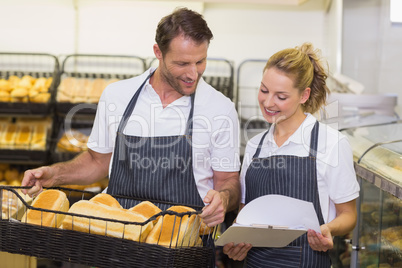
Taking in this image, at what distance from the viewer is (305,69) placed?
1763 mm

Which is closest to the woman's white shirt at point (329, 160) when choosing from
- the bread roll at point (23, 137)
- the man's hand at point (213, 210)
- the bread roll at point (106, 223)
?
the man's hand at point (213, 210)

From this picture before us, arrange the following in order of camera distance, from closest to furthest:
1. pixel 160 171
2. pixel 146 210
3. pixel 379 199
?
pixel 146 210
pixel 160 171
pixel 379 199

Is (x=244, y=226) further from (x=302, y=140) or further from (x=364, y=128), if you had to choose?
(x=364, y=128)

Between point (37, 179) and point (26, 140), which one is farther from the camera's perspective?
point (26, 140)

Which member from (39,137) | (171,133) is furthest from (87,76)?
(171,133)

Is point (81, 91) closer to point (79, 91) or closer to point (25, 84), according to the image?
point (79, 91)

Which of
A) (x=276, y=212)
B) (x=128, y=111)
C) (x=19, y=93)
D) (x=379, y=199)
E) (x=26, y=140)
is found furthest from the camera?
(x=26, y=140)

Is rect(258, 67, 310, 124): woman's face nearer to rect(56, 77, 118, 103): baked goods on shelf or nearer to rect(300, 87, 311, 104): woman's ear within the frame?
rect(300, 87, 311, 104): woman's ear

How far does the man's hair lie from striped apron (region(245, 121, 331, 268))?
463 millimetres

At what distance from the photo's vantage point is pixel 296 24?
12.7ft

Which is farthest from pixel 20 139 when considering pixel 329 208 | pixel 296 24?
pixel 329 208

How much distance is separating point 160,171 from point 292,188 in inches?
17.1

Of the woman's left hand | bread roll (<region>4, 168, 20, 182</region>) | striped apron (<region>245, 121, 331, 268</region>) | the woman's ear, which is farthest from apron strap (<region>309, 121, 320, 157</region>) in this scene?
bread roll (<region>4, 168, 20, 182</region>)

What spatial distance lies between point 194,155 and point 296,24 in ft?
7.52
